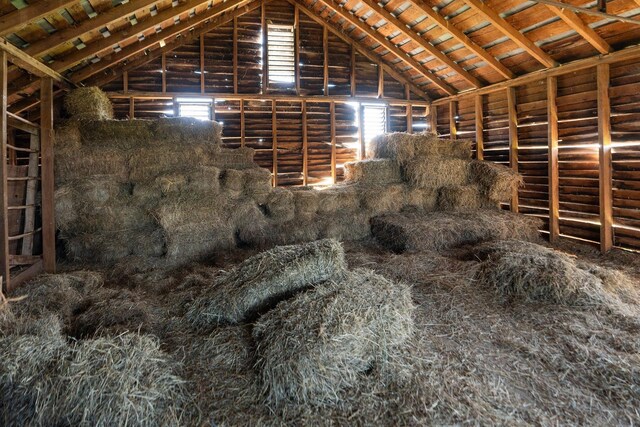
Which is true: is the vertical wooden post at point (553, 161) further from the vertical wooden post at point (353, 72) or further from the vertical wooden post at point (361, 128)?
the vertical wooden post at point (353, 72)

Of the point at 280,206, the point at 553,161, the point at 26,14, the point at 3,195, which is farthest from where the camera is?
the point at 553,161

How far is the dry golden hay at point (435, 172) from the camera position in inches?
311

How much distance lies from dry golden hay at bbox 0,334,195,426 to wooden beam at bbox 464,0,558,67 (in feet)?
25.4

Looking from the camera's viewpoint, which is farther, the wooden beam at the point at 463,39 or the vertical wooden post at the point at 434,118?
the vertical wooden post at the point at 434,118

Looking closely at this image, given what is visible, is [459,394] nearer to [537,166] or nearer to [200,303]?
[200,303]

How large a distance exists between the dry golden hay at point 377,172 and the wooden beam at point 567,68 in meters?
3.27

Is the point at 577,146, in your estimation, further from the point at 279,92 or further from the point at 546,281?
the point at 279,92

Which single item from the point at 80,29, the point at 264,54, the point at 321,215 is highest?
the point at 264,54

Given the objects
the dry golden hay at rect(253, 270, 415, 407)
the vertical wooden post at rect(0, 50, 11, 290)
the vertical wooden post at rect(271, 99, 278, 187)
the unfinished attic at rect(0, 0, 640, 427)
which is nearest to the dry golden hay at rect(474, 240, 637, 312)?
the unfinished attic at rect(0, 0, 640, 427)

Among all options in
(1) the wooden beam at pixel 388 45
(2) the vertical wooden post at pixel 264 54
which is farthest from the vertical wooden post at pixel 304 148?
(1) the wooden beam at pixel 388 45

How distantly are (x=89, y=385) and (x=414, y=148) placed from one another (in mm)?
7480

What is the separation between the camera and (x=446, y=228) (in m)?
6.66

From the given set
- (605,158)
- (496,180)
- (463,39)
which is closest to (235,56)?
(463,39)

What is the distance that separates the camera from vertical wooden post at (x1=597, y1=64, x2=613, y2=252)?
6562 mm
